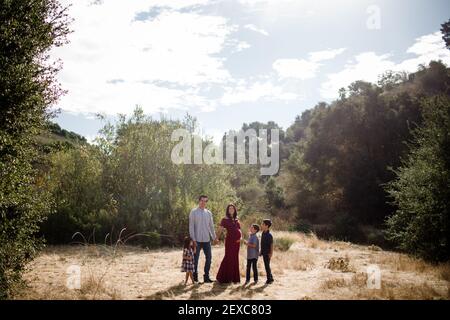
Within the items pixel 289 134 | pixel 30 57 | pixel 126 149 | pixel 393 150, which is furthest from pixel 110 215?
pixel 289 134

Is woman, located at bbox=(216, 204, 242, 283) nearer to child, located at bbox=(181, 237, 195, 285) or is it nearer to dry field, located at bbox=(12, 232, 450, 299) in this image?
dry field, located at bbox=(12, 232, 450, 299)

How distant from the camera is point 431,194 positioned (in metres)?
14.4

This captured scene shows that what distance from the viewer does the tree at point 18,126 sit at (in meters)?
7.62

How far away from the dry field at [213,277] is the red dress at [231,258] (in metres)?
0.31

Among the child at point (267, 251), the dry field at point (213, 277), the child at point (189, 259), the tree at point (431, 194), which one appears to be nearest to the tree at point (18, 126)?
the dry field at point (213, 277)

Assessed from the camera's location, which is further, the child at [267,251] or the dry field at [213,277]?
the child at [267,251]

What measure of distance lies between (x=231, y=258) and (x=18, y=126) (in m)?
6.36

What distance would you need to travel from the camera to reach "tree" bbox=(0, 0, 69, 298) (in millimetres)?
7621

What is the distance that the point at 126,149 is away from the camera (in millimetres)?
20031

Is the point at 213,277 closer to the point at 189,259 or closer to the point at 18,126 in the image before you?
the point at 189,259

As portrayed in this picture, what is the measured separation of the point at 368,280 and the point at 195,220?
4979 millimetres

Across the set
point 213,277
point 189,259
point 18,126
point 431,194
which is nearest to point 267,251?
point 213,277

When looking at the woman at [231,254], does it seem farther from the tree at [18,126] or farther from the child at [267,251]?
the tree at [18,126]

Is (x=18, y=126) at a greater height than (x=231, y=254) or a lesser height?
greater
